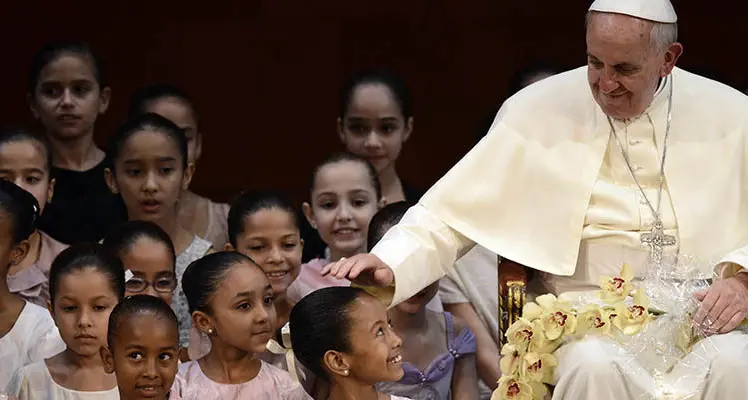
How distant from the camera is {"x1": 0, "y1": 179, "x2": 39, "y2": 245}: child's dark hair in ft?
21.0

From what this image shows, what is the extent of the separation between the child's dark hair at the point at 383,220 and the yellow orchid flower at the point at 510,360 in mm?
1048

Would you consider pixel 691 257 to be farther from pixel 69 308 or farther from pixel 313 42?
pixel 313 42

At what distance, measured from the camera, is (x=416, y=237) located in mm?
5941

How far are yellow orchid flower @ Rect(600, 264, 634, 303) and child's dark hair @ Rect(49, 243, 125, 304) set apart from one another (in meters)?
1.67

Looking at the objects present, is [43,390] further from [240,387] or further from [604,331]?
[604,331]

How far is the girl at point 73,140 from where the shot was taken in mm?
7414

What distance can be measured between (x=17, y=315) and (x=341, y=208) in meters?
1.33

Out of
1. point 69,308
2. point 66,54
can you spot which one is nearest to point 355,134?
point 66,54

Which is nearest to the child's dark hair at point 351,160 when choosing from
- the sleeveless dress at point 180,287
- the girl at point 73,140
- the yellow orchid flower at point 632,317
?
the sleeveless dress at point 180,287

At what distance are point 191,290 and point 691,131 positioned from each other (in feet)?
5.87

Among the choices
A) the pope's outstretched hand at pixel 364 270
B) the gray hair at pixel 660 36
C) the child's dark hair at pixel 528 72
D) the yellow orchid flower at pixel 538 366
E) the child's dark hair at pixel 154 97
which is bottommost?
the yellow orchid flower at pixel 538 366

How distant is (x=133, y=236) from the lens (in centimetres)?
658

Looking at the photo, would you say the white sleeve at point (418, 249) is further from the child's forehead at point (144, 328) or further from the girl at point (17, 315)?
the girl at point (17, 315)

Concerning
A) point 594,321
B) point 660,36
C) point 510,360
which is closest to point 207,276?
point 510,360
